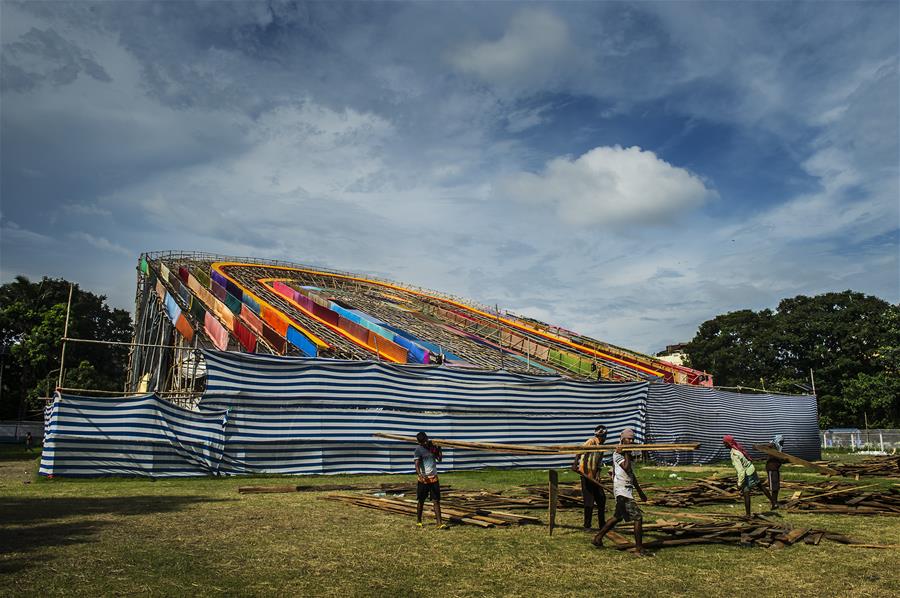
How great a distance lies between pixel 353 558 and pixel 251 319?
26.9 meters

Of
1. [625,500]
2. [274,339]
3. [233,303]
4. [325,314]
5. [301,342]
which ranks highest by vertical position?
[233,303]

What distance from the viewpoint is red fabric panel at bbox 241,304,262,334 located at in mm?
31880

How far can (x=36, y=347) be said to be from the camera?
50062mm

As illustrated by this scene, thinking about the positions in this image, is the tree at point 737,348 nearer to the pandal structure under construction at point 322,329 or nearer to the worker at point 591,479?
the pandal structure under construction at point 322,329

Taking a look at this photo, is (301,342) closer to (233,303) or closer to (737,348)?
(233,303)

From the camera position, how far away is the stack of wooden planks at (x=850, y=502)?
500 inches

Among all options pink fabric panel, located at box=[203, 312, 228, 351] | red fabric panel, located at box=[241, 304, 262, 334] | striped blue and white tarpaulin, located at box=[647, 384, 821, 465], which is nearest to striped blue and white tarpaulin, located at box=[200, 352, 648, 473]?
striped blue and white tarpaulin, located at box=[647, 384, 821, 465]

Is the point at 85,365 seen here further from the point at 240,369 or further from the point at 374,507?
the point at 374,507

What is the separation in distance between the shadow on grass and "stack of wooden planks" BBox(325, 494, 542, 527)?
10.1 feet

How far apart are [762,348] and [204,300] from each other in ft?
170

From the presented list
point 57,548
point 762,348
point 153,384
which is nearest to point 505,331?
point 153,384

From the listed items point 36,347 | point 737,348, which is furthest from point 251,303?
point 737,348

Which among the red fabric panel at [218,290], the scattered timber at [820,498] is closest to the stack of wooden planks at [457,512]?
the scattered timber at [820,498]

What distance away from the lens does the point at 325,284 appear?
2064 inches
